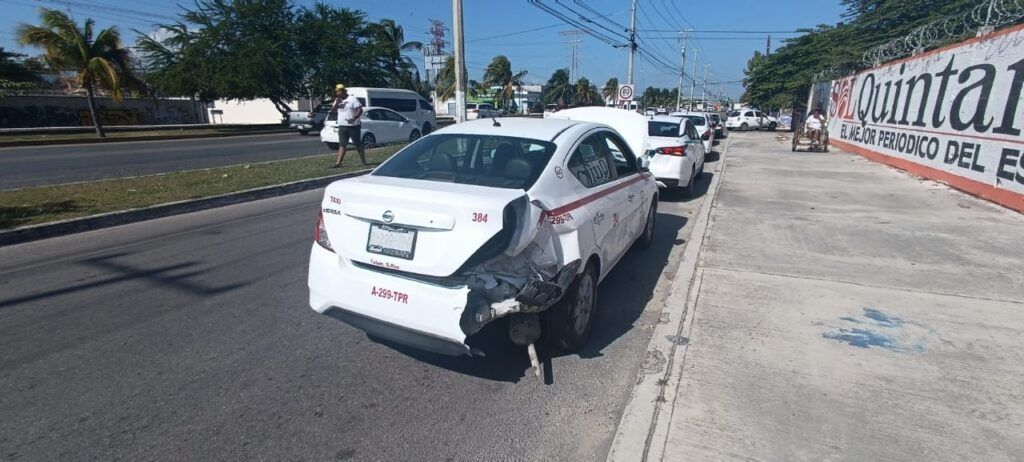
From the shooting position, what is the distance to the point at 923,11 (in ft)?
74.1

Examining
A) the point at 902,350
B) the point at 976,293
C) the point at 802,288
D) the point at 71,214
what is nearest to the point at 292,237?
the point at 71,214

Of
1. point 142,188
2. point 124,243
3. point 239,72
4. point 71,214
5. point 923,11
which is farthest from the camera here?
point 239,72

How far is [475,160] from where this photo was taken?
3830mm

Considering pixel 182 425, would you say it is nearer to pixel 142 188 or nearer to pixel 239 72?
pixel 142 188

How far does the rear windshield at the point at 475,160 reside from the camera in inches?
137

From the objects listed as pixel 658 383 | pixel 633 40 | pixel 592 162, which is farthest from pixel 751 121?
pixel 658 383

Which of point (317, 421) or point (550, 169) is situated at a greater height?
point (550, 169)

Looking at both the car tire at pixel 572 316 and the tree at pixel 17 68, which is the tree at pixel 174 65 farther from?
the car tire at pixel 572 316

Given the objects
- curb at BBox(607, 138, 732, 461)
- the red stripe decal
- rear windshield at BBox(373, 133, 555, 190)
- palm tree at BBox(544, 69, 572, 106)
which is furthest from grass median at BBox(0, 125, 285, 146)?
palm tree at BBox(544, 69, 572, 106)

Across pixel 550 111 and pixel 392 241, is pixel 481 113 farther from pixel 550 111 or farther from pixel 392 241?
pixel 392 241

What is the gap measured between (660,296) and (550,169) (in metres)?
2.02

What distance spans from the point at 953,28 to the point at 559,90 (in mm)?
84111

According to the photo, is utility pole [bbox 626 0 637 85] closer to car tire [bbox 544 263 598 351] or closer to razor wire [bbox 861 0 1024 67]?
razor wire [bbox 861 0 1024 67]

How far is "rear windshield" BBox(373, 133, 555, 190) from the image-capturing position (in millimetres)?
3473
